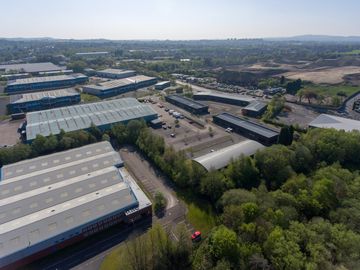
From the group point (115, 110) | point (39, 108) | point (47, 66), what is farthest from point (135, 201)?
point (47, 66)

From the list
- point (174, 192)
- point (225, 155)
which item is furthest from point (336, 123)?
point (174, 192)

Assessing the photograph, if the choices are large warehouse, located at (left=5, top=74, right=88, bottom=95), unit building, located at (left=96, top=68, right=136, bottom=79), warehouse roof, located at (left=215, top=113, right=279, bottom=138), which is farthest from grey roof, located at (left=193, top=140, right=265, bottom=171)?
unit building, located at (left=96, top=68, right=136, bottom=79)

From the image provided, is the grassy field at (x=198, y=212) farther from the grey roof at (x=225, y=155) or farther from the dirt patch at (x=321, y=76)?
the dirt patch at (x=321, y=76)

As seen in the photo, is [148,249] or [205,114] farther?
[205,114]

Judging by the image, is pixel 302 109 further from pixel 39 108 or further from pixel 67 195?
pixel 39 108

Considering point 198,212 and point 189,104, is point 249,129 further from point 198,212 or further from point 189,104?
point 198,212

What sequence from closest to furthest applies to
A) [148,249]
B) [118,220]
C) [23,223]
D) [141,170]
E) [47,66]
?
1. [148,249]
2. [23,223]
3. [118,220]
4. [141,170]
5. [47,66]

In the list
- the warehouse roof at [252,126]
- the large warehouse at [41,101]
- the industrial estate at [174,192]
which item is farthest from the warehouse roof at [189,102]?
the large warehouse at [41,101]
